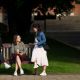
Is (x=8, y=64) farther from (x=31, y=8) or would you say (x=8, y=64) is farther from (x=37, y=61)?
(x=31, y=8)

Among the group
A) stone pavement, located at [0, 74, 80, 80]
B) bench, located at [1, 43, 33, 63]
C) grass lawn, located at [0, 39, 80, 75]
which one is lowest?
grass lawn, located at [0, 39, 80, 75]

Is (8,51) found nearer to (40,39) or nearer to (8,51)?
(8,51)

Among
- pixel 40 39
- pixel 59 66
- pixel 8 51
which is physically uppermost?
pixel 40 39

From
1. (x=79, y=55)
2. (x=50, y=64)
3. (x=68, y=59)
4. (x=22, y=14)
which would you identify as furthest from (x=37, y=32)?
(x=22, y=14)

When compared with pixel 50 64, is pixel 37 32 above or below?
above

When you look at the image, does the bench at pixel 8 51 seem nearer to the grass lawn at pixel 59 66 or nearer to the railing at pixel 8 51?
the railing at pixel 8 51

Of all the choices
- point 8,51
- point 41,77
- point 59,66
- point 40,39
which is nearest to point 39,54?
point 40,39

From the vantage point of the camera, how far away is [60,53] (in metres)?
21.7

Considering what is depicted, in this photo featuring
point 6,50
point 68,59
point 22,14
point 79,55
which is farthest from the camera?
point 22,14

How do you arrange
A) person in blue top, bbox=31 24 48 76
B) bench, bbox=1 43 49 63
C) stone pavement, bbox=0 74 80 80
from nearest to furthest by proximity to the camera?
stone pavement, bbox=0 74 80 80 < person in blue top, bbox=31 24 48 76 < bench, bbox=1 43 49 63

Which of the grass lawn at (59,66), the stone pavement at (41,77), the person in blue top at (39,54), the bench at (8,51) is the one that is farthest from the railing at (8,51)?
the stone pavement at (41,77)

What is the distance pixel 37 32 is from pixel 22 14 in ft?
48.6

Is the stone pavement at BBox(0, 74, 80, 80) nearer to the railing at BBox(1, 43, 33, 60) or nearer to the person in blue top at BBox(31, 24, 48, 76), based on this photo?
the person in blue top at BBox(31, 24, 48, 76)

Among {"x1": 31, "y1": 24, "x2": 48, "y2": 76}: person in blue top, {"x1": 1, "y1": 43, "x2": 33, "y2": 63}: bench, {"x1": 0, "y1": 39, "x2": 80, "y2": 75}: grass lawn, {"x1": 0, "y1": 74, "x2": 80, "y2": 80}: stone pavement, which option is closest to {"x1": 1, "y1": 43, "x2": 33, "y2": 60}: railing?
{"x1": 1, "y1": 43, "x2": 33, "y2": 63}: bench
